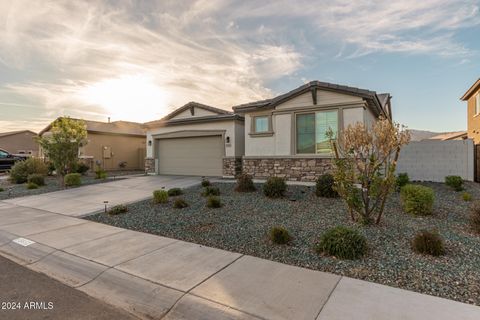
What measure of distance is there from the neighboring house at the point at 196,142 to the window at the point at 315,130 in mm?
3739

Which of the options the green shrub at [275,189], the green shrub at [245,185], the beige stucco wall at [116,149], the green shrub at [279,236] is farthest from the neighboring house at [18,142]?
the green shrub at [279,236]

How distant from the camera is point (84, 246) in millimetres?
4750

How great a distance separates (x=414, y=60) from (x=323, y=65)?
11.6ft

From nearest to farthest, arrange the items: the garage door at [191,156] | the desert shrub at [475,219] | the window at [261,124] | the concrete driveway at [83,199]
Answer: the desert shrub at [475,219], the concrete driveway at [83,199], the window at [261,124], the garage door at [191,156]

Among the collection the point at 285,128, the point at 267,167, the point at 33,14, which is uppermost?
the point at 33,14

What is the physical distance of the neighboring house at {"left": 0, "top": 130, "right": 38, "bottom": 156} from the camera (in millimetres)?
31031

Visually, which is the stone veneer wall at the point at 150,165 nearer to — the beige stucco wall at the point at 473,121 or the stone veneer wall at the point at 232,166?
the stone veneer wall at the point at 232,166

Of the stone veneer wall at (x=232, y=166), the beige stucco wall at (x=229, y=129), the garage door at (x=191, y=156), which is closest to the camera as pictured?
the stone veneer wall at (x=232, y=166)

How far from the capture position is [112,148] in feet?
71.1

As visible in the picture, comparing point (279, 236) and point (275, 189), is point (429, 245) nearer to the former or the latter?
point (279, 236)

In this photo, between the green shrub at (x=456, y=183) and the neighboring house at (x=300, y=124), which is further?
the neighboring house at (x=300, y=124)

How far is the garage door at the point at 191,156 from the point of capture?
48.6 ft

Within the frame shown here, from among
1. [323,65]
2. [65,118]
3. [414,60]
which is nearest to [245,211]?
[323,65]

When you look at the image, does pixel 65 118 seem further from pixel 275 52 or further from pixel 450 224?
pixel 450 224
